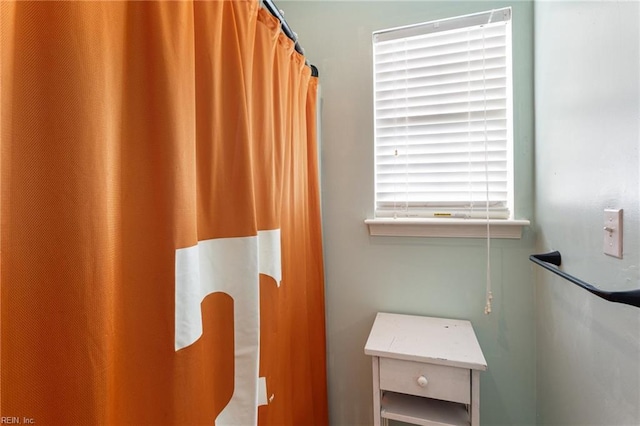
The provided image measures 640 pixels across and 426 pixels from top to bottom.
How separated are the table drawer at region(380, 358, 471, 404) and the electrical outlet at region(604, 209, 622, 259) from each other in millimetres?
568

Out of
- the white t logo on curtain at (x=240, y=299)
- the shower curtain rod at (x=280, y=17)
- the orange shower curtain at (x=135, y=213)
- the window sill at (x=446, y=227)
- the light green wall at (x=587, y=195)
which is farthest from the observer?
the window sill at (x=446, y=227)

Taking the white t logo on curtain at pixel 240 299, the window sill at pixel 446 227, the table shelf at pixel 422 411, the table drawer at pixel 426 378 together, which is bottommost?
the table shelf at pixel 422 411

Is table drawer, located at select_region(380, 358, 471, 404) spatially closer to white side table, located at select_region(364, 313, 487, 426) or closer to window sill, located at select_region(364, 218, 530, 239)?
white side table, located at select_region(364, 313, 487, 426)

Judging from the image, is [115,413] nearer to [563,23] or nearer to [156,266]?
[156,266]

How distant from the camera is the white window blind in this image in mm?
1198

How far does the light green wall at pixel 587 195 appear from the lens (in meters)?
0.56

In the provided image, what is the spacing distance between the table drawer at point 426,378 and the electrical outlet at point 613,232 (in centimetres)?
57

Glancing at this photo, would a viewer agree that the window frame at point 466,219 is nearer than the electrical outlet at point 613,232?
No

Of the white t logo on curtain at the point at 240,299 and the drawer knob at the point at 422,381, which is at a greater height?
the white t logo on curtain at the point at 240,299

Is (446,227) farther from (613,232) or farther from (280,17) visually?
(280,17)

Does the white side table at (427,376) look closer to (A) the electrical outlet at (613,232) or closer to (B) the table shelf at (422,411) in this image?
(B) the table shelf at (422,411)

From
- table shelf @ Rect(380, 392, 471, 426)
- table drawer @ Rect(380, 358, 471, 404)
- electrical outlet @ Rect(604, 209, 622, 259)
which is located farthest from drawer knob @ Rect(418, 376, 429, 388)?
electrical outlet @ Rect(604, 209, 622, 259)

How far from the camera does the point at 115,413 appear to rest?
0.48 m

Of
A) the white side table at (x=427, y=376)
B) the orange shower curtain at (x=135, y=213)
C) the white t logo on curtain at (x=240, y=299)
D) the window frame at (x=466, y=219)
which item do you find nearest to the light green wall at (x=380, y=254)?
the window frame at (x=466, y=219)
